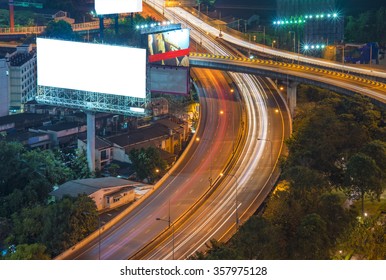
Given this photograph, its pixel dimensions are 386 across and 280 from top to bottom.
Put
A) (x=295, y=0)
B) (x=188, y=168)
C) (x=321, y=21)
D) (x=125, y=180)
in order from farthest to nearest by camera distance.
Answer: (x=295, y=0)
(x=321, y=21)
(x=188, y=168)
(x=125, y=180)

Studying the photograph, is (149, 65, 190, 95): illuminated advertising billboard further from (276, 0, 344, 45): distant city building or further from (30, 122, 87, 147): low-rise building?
(276, 0, 344, 45): distant city building

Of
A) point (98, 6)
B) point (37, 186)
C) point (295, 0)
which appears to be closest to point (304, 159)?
point (37, 186)

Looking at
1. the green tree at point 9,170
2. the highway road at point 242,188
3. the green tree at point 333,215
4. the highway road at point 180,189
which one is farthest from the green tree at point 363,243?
the green tree at point 9,170

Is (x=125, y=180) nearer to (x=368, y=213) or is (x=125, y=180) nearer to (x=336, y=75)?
(x=368, y=213)

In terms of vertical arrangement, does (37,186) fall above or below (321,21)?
below

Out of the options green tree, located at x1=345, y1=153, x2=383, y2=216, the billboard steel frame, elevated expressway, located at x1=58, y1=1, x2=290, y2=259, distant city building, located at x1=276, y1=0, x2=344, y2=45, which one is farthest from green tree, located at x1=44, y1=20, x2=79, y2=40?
green tree, located at x1=345, y1=153, x2=383, y2=216

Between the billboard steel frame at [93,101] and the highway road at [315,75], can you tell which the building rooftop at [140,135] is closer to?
the billboard steel frame at [93,101]

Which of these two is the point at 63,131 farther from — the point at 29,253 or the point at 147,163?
the point at 29,253
